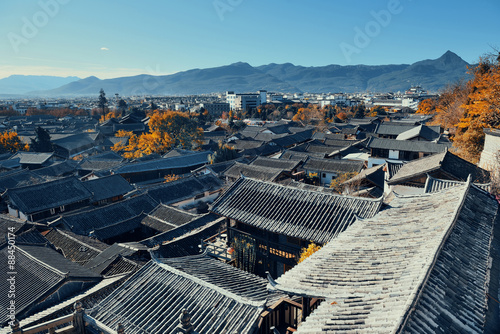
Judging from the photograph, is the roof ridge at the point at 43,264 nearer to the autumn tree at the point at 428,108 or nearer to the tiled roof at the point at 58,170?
the tiled roof at the point at 58,170

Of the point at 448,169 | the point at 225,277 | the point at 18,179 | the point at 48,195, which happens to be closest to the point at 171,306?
the point at 225,277

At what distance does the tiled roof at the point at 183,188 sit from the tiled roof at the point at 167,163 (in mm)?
9906

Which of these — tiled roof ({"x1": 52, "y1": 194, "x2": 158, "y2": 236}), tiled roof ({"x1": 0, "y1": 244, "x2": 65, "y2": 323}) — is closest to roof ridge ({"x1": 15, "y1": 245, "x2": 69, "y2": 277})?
tiled roof ({"x1": 0, "y1": 244, "x2": 65, "y2": 323})

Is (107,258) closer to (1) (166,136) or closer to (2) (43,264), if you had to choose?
(2) (43,264)

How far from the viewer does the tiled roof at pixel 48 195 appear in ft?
92.7

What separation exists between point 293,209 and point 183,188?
71.6 ft

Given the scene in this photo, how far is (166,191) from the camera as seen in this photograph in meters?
33.7

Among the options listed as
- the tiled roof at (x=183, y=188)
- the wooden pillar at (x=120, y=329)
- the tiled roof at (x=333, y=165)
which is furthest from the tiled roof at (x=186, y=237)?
the tiled roof at (x=333, y=165)

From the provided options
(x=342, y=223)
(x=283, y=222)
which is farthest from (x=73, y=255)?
(x=342, y=223)

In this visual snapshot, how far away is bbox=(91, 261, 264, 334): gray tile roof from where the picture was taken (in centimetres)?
941

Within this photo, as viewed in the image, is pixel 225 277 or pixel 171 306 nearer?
pixel 171 306

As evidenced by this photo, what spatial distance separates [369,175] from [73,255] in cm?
2720

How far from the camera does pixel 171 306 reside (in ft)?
34.0

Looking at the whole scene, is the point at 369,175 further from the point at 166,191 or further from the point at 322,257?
the point at 322,257
